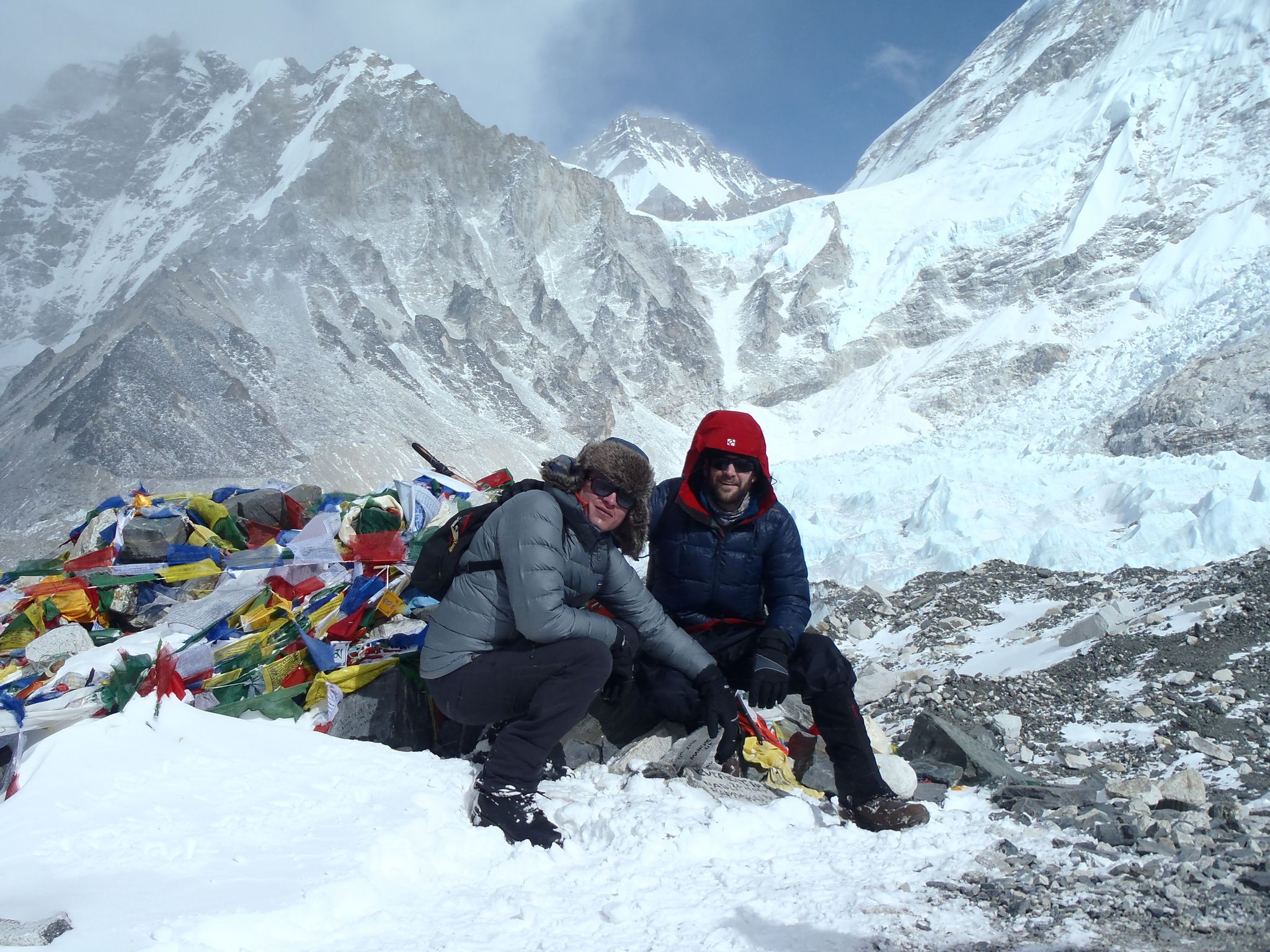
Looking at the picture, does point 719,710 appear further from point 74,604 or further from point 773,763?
point 74,604

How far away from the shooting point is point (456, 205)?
6238 cm

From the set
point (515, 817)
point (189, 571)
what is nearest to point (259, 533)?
point (189, 571)

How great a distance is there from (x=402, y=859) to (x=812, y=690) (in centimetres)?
150

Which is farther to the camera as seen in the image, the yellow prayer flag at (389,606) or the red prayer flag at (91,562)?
the red prayer flag at (91,562)

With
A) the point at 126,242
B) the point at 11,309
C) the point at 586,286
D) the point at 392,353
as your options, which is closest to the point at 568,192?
the point at 586,286

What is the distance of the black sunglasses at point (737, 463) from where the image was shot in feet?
10.7

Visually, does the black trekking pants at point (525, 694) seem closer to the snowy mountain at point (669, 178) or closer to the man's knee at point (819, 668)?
the man's knee at point (819, 668)

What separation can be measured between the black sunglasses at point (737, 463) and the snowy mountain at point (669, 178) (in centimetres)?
14406

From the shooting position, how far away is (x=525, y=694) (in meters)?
2.92

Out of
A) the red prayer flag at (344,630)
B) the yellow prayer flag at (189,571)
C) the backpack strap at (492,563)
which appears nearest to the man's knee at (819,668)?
the backpack strap at (492,563)

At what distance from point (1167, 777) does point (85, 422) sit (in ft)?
130

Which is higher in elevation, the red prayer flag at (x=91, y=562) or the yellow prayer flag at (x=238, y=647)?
the red prayer flag at (x=91, y=562)

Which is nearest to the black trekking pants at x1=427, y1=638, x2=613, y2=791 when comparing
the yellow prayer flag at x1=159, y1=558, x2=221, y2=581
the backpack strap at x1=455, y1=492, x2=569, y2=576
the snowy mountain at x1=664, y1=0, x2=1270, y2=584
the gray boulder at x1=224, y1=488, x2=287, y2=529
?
the backpack strap at x1=455, y1=492, x2=569, y2=576

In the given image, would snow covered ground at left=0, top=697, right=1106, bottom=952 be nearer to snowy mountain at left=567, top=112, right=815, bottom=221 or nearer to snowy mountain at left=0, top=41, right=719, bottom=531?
snowy mountain at left=0, top=41, right=719, bottom=531
